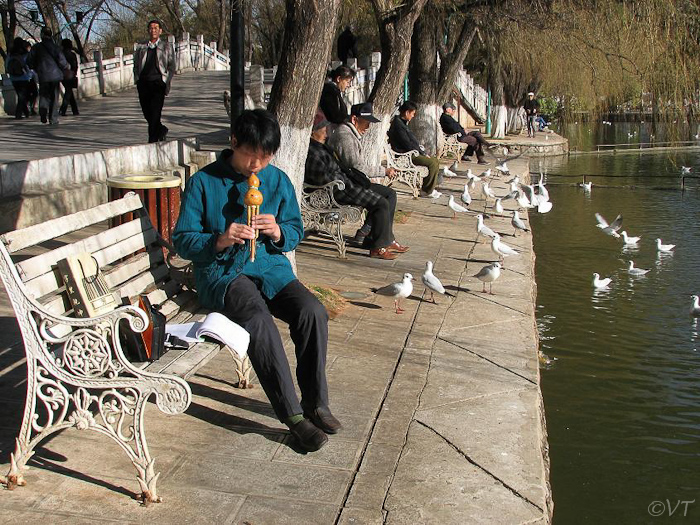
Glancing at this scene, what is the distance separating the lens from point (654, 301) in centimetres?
1111

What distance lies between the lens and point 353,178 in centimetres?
1001

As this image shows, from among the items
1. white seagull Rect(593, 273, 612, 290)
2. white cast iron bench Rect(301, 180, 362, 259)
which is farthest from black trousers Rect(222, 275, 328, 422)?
white seagull Rect(593, 273, 612, 290)

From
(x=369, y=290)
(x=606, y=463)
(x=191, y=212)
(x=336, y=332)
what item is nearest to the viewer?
(x=191, y=212)

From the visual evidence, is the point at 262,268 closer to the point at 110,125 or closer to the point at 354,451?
the point at 354,451

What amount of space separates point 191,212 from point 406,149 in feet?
35.4

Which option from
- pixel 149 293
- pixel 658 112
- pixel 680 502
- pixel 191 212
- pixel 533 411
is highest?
pixel 658 112

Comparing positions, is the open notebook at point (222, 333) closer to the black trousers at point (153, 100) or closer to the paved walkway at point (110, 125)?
the paved walkway at point (110, 125)

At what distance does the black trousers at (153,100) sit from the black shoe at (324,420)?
31.7 feet

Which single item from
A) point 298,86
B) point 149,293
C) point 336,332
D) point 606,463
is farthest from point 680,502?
point 298,86

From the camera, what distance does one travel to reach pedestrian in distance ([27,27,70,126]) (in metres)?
18.0

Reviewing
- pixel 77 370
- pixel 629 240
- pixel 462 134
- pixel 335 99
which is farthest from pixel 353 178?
pixel 462 134

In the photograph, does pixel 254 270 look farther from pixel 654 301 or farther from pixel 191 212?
pixel 654 301

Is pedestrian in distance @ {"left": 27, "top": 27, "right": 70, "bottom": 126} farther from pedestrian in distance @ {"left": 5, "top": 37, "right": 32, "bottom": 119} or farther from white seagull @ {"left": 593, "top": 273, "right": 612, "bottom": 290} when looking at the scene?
white seagull @ {"left": 593, "top": 273, "right": 612, "bottom": 290}

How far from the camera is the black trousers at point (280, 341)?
4.45 m
